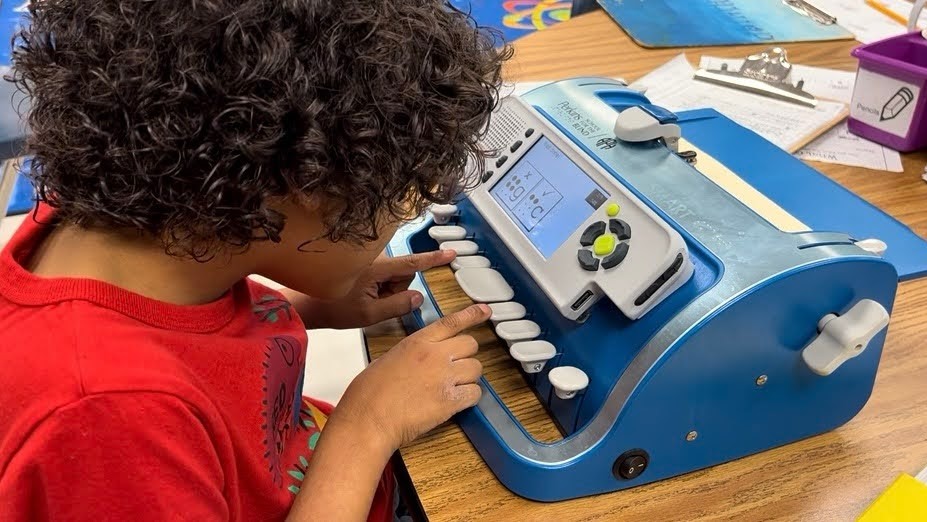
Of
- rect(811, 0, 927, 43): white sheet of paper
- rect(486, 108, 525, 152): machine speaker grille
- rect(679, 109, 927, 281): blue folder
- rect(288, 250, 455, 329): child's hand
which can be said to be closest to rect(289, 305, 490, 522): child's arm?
rect(288, 250, 455, 329): child's hand

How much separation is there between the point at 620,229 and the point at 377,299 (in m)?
0.27

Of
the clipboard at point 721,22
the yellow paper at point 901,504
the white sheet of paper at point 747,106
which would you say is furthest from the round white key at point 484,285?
the clipboard at point 721,22

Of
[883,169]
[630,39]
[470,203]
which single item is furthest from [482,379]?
[630,39]

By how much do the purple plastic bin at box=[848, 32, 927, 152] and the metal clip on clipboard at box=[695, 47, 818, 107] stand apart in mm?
92

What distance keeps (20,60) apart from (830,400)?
0.68 metres

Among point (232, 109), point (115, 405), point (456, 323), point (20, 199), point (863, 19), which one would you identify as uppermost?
point (232, 109)

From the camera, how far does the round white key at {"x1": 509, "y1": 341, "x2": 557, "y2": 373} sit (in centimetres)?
62

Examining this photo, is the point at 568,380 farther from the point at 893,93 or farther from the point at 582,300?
the point at 893,93

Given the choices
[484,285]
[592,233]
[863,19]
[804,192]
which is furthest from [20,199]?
[863,19]

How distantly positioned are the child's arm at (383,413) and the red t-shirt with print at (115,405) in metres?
0.05

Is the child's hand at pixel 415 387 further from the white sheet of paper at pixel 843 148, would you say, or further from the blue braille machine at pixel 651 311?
the white sheet of paper at pixel 843 148

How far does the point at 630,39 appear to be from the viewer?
1.40 metres

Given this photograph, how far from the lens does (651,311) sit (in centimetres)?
59

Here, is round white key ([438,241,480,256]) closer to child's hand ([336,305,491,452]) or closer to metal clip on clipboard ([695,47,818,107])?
child's hand ([336,305,491,452])
